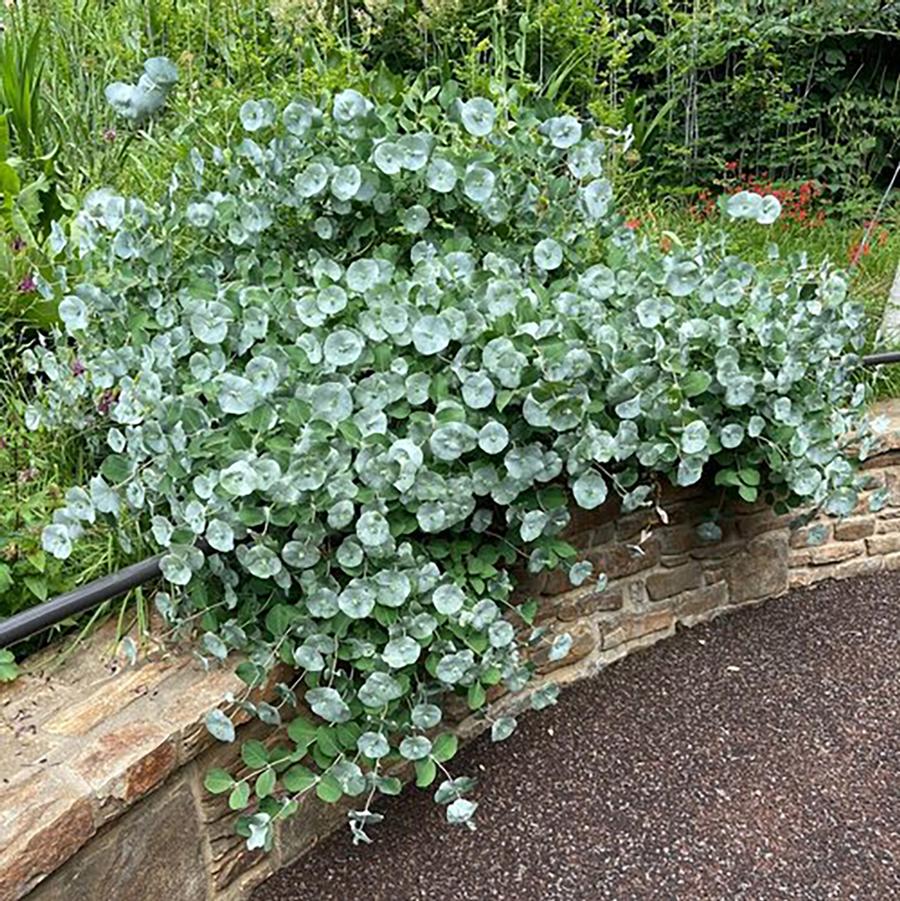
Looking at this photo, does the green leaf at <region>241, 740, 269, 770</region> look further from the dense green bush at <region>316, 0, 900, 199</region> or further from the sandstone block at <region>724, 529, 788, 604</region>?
the dense green bush at <region>316, 0, 900, 199</region>

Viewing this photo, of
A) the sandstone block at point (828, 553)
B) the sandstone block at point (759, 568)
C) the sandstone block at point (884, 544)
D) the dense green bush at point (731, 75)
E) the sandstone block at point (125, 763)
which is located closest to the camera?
the sandstone block at point (125, 763)

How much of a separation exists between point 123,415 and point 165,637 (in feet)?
1.46

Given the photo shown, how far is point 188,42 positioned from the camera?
379cm

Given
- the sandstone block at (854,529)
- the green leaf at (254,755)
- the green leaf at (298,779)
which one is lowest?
the sandstone block at (854,529)

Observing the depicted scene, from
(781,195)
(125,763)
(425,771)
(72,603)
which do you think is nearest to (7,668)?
(72,603)

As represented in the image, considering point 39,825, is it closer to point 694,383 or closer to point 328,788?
point 328,788

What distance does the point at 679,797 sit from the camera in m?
2.05

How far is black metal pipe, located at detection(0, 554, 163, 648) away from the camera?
1507 millimetres

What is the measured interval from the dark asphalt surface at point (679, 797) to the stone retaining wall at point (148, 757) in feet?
0.36

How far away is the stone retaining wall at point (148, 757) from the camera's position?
1.44 meters

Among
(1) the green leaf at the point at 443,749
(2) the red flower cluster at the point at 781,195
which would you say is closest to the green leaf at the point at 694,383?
(1) the green leaf at the point at 443,749

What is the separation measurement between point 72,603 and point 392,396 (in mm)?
690

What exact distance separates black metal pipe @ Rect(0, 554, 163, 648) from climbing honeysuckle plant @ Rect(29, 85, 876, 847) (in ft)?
0.21

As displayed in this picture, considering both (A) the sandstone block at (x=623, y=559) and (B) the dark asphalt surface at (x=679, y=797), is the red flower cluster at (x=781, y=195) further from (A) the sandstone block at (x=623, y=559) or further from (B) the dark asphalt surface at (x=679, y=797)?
(B) the dark asphalt surface at (x=679, y=797)
